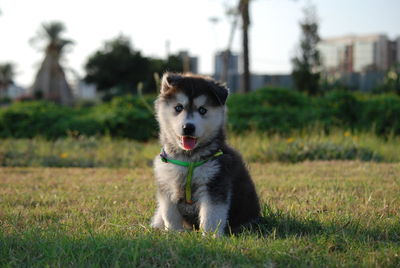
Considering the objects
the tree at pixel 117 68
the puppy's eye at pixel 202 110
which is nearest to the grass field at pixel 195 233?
the puppy's eye at pixel 202 110

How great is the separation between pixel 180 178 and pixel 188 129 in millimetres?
464

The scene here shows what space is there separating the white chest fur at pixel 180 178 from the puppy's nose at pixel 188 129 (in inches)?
13.1

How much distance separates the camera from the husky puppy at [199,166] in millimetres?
4156

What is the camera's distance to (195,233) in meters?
3.95

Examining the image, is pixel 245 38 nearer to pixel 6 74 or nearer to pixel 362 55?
pixel 362 55

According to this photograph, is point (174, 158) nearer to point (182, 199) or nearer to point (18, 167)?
point (182, 199)

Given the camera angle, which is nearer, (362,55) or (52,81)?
(52,81)

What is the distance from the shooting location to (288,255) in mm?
3383

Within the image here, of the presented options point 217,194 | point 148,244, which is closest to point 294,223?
point 217,194

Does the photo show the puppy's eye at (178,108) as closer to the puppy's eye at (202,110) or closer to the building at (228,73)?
the puppy's eye at (202,110)

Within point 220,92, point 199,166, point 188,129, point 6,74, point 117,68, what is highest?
point 6,74

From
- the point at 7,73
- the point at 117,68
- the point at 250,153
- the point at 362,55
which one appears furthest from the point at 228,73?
the point at 7,73

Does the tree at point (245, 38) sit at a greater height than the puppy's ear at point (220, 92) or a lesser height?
greater

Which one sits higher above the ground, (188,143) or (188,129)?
(188,129)
